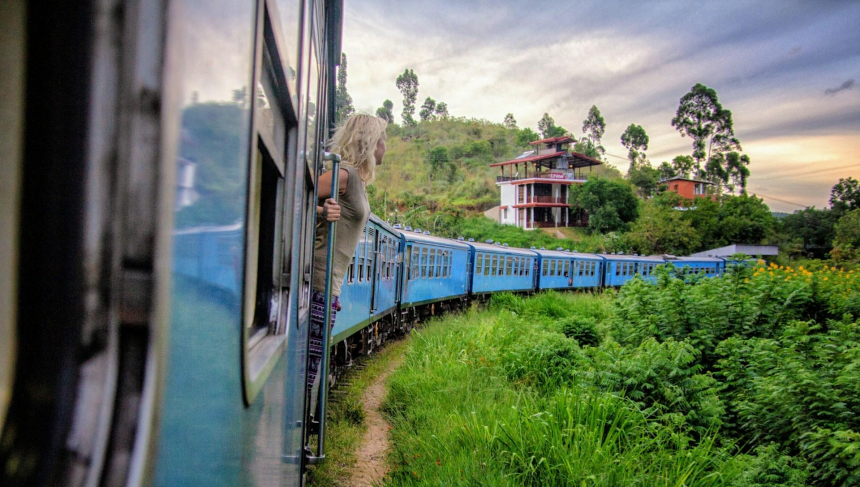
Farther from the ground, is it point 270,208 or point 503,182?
point 503,182

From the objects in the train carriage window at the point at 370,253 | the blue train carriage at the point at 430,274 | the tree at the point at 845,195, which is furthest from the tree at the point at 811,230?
the train carriage window at the point at 370,253

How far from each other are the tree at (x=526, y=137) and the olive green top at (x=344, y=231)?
8985 centimetres

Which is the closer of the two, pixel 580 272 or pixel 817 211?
pixel 580 272

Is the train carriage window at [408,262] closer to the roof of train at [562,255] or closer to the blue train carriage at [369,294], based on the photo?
the blue train carriage at [369,294]

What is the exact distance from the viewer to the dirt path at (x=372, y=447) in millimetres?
4543

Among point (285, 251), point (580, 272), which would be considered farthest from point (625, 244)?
point (285, 251)

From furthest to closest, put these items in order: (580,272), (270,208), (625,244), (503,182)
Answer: (503,182)
(625,244)
(580,272)
(270,208)

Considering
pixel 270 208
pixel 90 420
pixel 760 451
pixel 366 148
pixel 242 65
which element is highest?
pixel 366 148

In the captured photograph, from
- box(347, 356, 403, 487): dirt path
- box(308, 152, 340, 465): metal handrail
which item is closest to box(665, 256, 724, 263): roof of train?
box(347, 356, 403, 487): dirt path

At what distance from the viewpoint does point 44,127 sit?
0.36m

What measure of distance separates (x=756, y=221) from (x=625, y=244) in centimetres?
1236

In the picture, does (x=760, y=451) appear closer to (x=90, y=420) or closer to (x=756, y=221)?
(x=90, y=420)

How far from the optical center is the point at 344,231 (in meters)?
2.96

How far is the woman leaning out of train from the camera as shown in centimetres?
287
